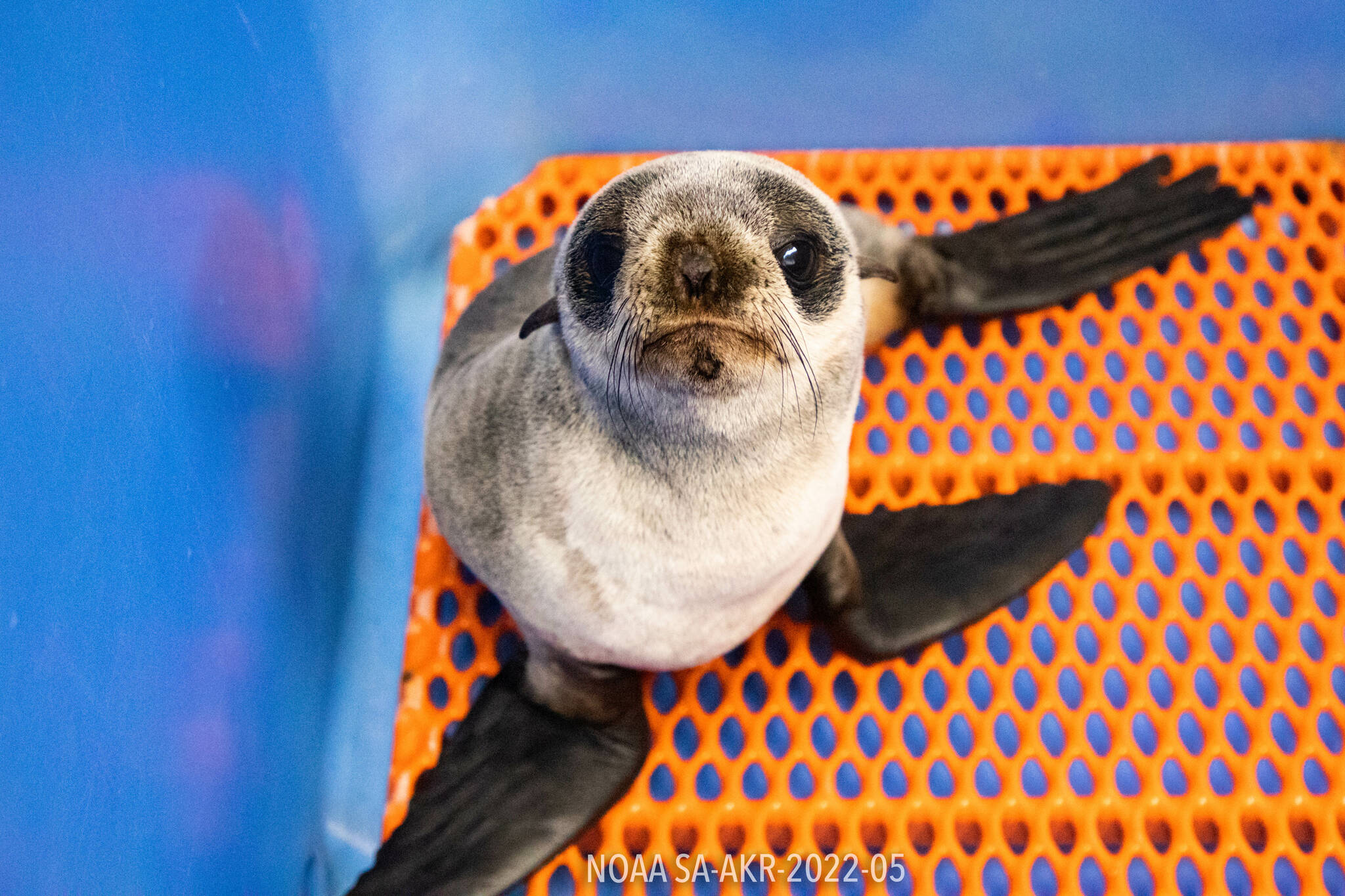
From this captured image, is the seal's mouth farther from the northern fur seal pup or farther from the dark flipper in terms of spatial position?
the dark flipper

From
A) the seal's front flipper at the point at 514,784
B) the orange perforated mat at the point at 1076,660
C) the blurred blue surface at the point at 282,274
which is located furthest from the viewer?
the orange perforated mat at the point at 1076,660

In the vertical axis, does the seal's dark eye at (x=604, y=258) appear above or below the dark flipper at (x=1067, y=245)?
above

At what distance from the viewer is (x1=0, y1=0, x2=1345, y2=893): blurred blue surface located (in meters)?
0.87

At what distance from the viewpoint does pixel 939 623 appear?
1251 millimetres

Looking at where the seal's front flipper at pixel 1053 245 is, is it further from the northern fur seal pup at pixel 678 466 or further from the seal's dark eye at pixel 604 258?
the seal's dark eye at pixel 604 258

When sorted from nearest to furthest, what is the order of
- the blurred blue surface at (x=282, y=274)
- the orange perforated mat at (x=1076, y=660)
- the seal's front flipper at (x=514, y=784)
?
the blurred blue surface at (x=282, y=274)
the seal's front flipper at (x=514, y=784)
the orange perforated mat at (x=1076, y=660)

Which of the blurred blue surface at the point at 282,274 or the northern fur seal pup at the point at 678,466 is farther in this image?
the blurred blue surface at the point at 282,274

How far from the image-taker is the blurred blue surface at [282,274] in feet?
2.85

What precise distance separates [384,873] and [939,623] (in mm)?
729

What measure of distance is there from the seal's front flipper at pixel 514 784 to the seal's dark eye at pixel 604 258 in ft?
1.81

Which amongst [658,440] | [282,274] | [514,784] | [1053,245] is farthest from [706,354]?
[1053,245]

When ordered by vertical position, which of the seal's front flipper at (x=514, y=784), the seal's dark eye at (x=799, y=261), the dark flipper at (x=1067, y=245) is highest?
the seal's dark eye at (x=799, y=261)

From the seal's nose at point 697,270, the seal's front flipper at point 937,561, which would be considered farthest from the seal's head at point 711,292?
the seal's front flipper at point 937,561

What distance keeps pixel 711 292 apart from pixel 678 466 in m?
0.22
